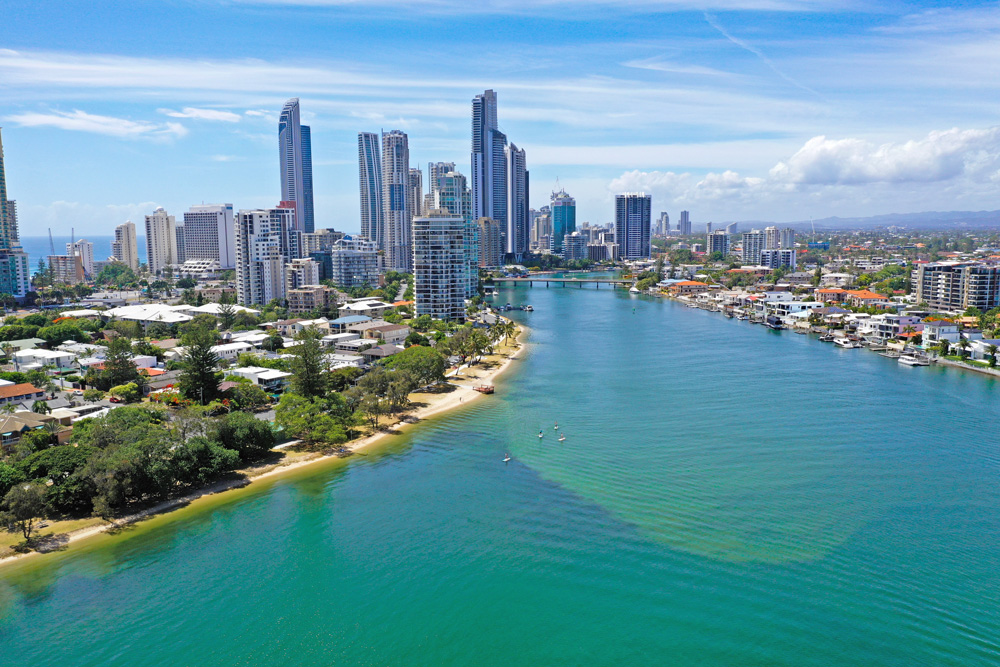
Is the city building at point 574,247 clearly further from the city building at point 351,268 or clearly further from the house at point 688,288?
the city building at point 351,268

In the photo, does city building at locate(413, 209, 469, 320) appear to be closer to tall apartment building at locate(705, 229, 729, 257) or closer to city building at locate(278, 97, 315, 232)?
city building at locate(278, 97, 315, 232)

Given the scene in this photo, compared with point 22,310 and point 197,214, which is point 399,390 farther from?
point 197,214

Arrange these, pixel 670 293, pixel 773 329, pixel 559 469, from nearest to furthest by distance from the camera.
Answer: pixel 559 469 → pixel 773 329 → pixel 670 293

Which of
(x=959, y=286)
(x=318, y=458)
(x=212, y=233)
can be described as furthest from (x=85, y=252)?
(x=959, y=286)

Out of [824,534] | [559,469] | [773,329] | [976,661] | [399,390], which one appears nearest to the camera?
[976,661]

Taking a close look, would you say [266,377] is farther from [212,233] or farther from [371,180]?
[371,180]

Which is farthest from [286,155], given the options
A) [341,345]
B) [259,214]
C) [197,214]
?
[341,345]

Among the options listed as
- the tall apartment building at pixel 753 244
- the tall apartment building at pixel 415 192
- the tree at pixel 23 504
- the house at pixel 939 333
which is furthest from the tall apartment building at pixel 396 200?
the tree at pixel 23 504
